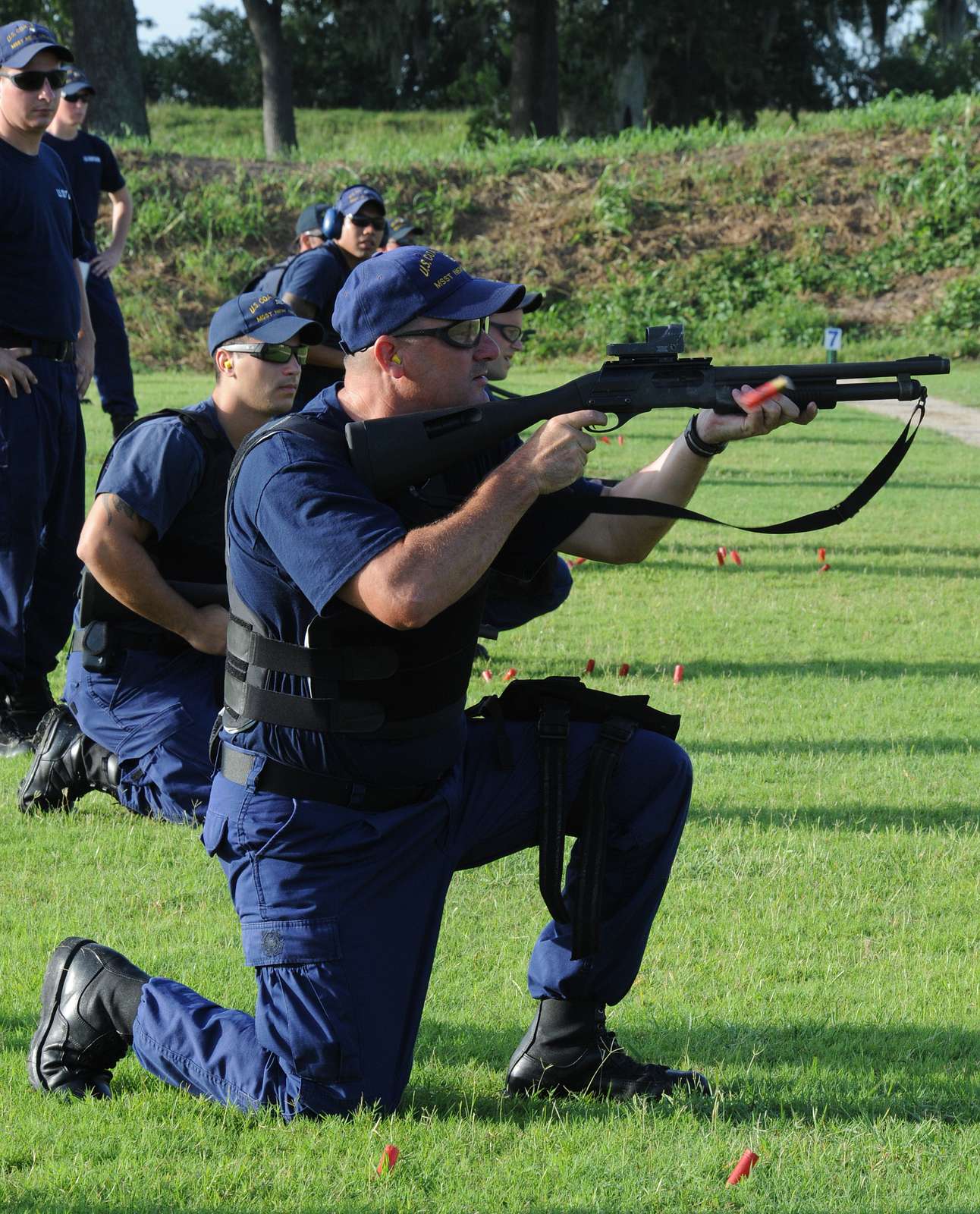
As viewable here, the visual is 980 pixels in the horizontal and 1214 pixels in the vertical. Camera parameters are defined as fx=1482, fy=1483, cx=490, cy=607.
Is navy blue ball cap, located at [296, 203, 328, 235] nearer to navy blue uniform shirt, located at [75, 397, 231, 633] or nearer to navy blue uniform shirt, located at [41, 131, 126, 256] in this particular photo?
navy blue uniform shirt, located at [41, 131, 126, 256]

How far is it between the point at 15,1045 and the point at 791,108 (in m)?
48.9

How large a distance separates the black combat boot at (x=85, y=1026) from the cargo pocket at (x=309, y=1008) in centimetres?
42

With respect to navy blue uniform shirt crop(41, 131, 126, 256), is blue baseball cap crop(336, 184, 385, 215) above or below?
below

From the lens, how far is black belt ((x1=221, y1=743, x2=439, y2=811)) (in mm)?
3568

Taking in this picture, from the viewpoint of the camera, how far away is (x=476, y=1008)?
4.15 metres

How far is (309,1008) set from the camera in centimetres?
346

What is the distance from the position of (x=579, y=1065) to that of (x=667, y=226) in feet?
86.5

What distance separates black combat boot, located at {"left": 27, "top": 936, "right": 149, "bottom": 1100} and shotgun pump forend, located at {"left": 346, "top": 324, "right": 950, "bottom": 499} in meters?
1.41

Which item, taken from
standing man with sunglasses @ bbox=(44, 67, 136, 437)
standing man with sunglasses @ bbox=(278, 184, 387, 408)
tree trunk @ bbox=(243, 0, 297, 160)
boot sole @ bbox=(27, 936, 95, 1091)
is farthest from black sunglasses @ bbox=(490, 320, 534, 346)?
tree trunk @ bbox=(243, 0, 297, 160)

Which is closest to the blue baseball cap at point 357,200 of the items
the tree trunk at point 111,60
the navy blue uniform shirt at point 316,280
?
the navy blue uniform shirt at point 316,280

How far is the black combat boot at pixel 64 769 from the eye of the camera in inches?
221

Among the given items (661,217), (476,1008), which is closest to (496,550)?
(476,1008)

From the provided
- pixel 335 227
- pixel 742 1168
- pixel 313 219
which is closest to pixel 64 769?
pixel 742 1168

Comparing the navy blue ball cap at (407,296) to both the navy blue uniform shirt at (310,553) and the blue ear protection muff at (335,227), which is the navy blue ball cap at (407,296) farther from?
the blue ear protection muff at (335,227)
